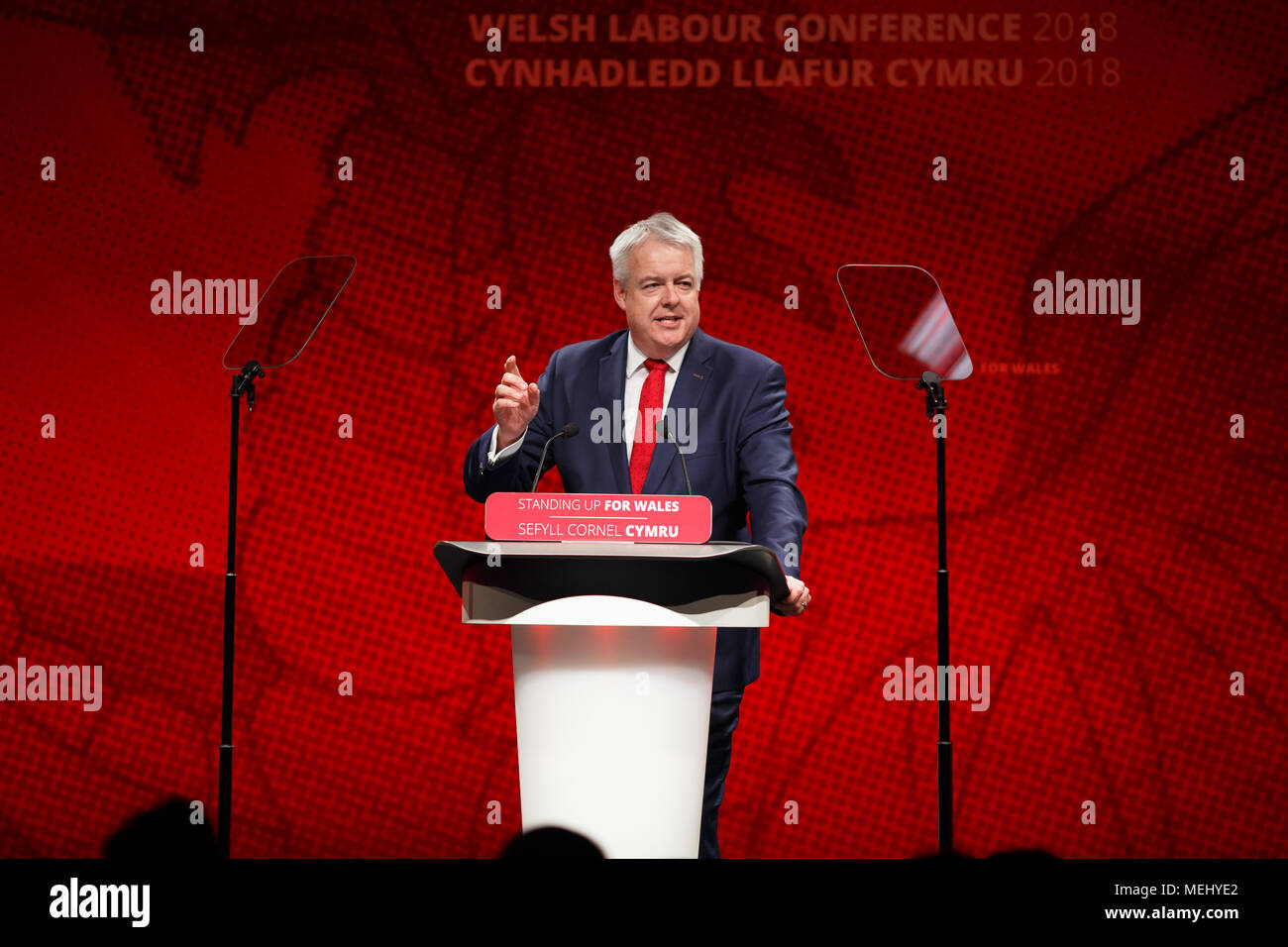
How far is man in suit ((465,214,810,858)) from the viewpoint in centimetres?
271

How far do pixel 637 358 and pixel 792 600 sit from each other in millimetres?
951

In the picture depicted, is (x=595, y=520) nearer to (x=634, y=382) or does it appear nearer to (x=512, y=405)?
(x=512, y=405)

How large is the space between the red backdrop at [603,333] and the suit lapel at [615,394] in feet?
3.60

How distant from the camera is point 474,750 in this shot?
13.1 ft

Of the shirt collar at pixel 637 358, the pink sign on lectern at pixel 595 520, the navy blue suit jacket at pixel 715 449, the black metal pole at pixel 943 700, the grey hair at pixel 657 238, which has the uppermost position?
the grey hair at pixel 657 238

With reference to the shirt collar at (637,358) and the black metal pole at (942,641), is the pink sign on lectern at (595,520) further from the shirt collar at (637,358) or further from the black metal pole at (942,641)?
the black metal pole at (942,641)

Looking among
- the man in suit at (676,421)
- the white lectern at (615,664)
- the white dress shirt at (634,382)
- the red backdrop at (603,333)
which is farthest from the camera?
the red backdrop at (603,333)

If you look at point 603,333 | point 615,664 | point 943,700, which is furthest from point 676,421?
point 603,333

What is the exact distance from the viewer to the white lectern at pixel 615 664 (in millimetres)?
1984

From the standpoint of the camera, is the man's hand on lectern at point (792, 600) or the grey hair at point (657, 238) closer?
the man's hand on lectern at point (792, 600)

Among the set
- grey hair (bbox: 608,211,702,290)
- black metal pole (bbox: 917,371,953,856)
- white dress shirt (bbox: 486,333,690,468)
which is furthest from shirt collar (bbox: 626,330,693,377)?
black metal pole (bbox: 917,371,953,856)

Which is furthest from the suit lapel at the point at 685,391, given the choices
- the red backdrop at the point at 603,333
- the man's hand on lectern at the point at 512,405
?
the red backdrop at the point at 603,333

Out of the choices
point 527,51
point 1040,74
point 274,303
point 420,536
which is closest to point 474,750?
point 420,536
